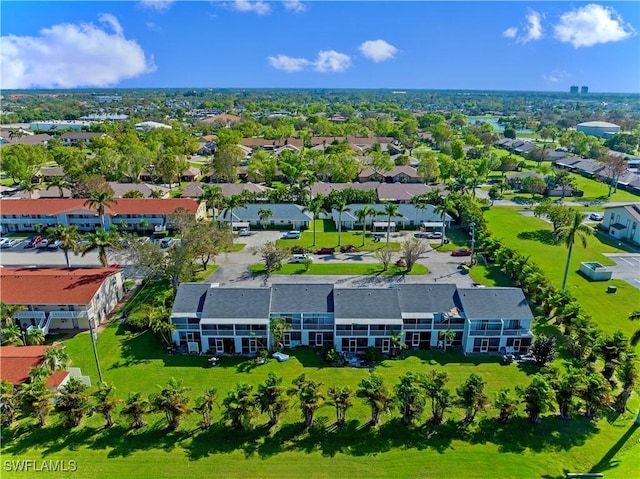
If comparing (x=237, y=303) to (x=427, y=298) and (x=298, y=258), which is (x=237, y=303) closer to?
(x=427, y=298)

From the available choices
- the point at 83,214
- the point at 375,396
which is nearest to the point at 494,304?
the point at 375,396

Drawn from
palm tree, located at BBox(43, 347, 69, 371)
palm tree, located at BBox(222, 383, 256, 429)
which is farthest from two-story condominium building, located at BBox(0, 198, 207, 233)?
palm tree, located at BBox(222, 383, 256, 429)

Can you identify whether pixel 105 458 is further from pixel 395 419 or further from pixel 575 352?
pixel 575 352

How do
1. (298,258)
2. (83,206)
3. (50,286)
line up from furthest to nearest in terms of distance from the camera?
(83,206)
(298,258)
(50,286)

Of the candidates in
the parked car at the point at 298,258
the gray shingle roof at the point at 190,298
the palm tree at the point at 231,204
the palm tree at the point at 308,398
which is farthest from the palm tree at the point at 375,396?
the palm tree at the point at 231,204

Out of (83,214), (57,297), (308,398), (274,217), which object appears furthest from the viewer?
(274,217)

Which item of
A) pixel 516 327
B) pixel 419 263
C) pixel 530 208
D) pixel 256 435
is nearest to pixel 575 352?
pixel 516 327

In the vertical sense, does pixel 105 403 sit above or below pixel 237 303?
below
